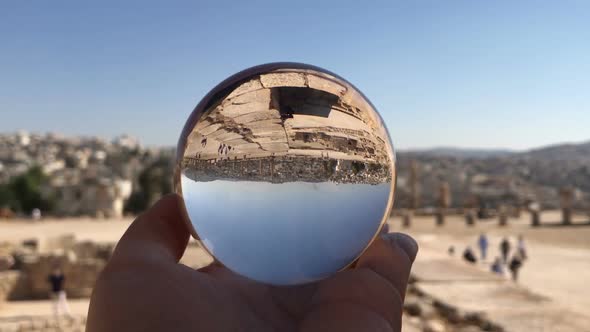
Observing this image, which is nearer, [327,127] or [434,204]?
[327,127]

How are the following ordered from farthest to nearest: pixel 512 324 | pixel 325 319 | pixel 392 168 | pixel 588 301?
pixel 588 301 < pixel 512 324 < pixel 392 168 < pixel 325 319

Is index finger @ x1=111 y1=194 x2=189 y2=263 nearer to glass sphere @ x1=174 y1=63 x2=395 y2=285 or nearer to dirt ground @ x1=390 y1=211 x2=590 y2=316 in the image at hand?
glass sphere @ x1=174 y1=63 x2=395 y2=285

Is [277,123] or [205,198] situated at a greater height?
[277,123]

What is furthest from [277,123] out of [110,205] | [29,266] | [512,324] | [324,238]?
[110,205]

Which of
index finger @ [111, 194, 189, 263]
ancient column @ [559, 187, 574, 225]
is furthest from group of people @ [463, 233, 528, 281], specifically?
ancient column @ [559, 187, 574, 225]

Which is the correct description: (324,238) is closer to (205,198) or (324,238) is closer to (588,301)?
(205,198)

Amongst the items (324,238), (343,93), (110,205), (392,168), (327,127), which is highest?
(343,93)

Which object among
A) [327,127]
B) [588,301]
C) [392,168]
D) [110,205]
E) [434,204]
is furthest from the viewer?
[434,204]

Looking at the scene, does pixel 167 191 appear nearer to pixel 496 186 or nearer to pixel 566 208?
pixel 566 208
